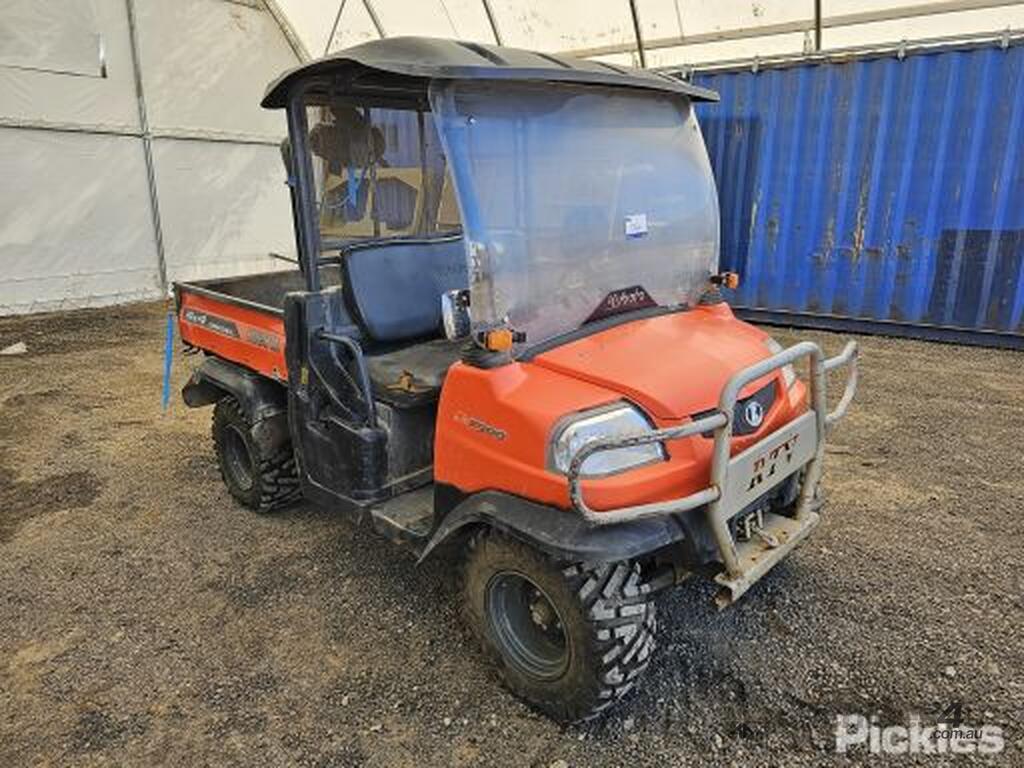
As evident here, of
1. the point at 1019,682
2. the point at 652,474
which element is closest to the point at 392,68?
the point at 652,474

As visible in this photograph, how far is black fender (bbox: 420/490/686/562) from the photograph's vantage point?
76.7 inches

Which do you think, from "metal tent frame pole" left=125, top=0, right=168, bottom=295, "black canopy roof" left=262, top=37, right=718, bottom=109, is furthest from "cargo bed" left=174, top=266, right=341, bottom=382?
"metal tent frame pole" left=125, top=0, right=168, bottom=295

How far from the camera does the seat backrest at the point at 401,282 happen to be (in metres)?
2.96

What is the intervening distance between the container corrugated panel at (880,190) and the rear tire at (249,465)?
5.71 meters

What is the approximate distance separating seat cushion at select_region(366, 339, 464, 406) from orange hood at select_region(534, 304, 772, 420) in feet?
1.93

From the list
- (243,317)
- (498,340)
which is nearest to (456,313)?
(498,340)

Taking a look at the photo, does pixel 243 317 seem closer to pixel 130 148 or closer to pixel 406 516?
pixel 406 516

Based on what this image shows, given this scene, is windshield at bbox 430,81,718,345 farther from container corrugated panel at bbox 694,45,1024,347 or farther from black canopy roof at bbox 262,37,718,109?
container corrugated panel at bbox 694,45,1024,347

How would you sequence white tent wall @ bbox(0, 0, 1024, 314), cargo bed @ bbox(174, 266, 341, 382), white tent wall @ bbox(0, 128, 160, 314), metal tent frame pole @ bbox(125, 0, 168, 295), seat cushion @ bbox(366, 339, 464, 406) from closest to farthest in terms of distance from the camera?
seat cushion @ bbox(366, 339, 464, 406) < cargo bed @ bbox(174, 266, 341, 382) < white tent wall @ bbox(0, 0, 1024, 314) < white tent wall @ bbox(0, 128, 160, 314) < metal tent frame pole @ bbox(125, 0, 168, 295)

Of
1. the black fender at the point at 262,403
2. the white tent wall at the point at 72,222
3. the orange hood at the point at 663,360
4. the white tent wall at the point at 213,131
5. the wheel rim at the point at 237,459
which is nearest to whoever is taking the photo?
the orange hood at the point at 663,360

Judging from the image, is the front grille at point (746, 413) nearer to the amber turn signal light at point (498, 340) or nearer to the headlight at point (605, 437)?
the headlight at point (605, 437)

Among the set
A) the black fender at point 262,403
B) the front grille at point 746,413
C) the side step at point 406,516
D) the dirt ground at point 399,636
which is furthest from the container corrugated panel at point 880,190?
the side step at point 406,516

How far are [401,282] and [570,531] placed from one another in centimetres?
152

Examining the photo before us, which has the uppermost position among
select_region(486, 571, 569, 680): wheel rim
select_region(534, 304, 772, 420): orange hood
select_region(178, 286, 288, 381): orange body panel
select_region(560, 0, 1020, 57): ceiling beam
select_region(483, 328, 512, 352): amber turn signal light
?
select_region(560, 0, 1020, 57): ceiling beam
